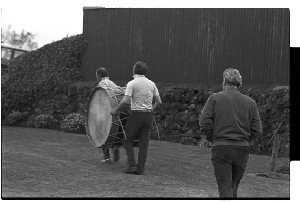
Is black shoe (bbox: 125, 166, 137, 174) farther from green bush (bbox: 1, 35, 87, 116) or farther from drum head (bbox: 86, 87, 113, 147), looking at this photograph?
green bush (bbox: 1, 35, 87, 116)

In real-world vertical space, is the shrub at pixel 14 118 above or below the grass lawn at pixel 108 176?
above

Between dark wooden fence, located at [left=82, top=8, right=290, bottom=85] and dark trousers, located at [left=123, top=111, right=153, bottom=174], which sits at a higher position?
dark wooden fence, located at [left=82, top=8, right=290, bottom=85]

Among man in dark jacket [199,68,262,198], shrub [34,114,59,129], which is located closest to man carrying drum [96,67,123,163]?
man in dark jacket [199,68,262,198]

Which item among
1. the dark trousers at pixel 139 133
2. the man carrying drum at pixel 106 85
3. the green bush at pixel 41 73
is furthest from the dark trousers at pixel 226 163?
the green bush at pixel 41 73

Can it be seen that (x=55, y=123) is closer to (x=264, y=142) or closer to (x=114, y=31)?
(x=114, y=31)

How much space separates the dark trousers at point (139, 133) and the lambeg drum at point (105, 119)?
5.4 inches

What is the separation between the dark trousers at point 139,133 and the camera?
8.50 metres

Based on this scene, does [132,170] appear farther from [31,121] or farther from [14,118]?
[14,118]

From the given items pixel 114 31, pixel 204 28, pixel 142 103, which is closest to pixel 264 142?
pixel 204 28

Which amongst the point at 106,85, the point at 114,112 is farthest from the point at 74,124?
the point at 114,112

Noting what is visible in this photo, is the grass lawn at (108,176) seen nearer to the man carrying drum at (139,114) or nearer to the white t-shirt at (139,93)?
the man carrying drum at (139,114)

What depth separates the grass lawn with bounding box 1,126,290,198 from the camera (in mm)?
7211

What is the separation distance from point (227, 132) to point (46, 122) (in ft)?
43.2

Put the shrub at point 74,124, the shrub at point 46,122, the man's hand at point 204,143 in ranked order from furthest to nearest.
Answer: the shrub at point 46,122 → the shrub at point 74,124 → the man's hand at point 204,143
